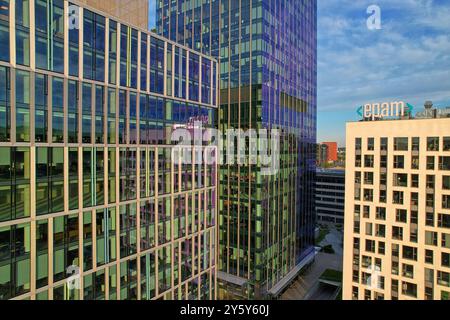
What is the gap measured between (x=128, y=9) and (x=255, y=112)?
916 inches

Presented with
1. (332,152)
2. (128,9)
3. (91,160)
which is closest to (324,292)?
(91,160)

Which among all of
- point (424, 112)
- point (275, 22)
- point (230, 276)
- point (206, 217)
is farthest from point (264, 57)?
point (230, 276)

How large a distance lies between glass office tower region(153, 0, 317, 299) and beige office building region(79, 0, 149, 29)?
19.2m

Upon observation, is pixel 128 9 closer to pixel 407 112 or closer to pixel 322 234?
pixel 407 112

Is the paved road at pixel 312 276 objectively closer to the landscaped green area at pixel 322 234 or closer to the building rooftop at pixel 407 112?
the landscaped green area at pixel 322 234

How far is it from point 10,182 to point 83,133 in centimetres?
664

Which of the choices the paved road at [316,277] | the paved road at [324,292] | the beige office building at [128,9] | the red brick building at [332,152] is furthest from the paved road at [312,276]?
the red brick building at [332,152]

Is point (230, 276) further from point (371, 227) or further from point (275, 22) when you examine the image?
point (275, 22)

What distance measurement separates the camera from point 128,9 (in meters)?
30.1

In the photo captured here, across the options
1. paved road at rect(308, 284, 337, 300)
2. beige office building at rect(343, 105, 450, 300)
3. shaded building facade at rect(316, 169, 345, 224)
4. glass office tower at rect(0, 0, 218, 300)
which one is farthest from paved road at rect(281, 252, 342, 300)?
shaded building facade at rect(316, 169, 345, 224)

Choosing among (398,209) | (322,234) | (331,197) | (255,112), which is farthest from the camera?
(331,197)

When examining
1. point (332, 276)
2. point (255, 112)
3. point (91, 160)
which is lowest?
point (332, 276)

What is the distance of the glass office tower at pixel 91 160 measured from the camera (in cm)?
2050

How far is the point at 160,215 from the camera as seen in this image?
31766mm
